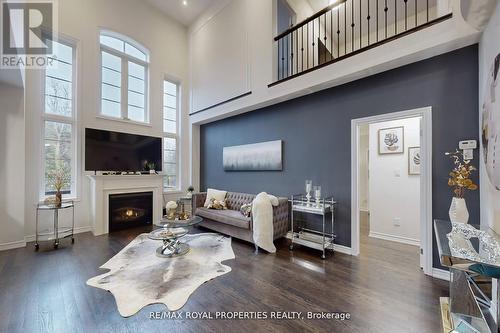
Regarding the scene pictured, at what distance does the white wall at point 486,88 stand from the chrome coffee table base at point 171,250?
3659mm

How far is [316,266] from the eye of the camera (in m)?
2.97

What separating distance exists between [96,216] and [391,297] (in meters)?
5.17

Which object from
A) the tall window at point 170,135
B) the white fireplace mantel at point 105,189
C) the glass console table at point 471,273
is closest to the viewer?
the glass console table at point 471,273

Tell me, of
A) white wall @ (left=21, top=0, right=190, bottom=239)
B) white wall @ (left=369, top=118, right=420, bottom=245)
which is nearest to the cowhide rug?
white wall @ (left=21, top=0, right=190, bottom=239)

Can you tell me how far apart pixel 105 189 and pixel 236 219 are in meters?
3.00

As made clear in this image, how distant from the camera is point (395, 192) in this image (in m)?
4.06

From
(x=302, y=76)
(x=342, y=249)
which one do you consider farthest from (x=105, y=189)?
(x=342, y=249)

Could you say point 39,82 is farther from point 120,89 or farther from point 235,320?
point 235,320

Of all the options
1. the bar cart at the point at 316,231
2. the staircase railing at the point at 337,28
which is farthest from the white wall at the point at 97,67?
the bar cart at the point at 316,231

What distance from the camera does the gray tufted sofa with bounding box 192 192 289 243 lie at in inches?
148

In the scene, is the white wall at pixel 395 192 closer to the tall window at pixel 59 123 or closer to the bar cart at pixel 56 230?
the bar cart at pixel 56 230

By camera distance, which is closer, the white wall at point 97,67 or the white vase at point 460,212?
the white vase at point 460,212

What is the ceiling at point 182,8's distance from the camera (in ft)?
18.6

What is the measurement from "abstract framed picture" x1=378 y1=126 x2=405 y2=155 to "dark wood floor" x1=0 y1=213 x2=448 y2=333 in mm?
1834
